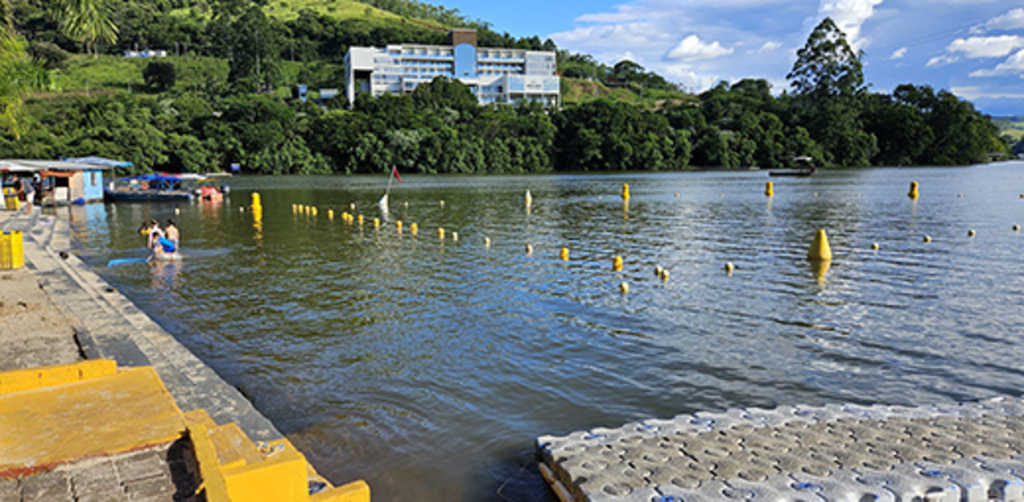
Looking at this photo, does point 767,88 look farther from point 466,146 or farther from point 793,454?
point 793,454

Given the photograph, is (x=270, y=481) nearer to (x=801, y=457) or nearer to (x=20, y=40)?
(x=801, y=457)

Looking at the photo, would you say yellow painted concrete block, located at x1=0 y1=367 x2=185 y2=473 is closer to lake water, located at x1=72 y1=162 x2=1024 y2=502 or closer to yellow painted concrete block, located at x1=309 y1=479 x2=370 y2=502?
yellow painted concrete block, located at x1=309 y1=479 x2=370 y2=502

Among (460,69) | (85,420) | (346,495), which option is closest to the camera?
(346,495)

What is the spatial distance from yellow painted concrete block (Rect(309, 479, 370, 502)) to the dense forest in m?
78.3

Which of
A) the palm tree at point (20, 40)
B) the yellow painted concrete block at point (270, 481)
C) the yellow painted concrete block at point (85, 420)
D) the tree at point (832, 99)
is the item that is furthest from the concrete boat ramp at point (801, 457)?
the tree at point (832, 99)

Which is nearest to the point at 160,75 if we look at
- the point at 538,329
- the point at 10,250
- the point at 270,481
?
the point at 10,250

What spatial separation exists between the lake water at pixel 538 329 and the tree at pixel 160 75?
116 metres

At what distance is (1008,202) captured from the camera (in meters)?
38.9

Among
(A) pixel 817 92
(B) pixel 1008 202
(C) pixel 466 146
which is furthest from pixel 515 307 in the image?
(A) pixel 817 92

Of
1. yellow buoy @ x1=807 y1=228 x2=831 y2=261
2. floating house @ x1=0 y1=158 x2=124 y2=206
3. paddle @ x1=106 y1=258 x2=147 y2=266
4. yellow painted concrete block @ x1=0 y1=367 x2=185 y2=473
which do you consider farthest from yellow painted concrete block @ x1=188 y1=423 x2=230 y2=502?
floating house @ x1=0 y1=158 x2=124 y2=206

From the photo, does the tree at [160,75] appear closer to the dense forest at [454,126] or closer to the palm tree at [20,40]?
the dense forest at [454,126]

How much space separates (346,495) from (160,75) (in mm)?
143104

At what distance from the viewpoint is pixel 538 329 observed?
12.2 meters

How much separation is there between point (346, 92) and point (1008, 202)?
121m
